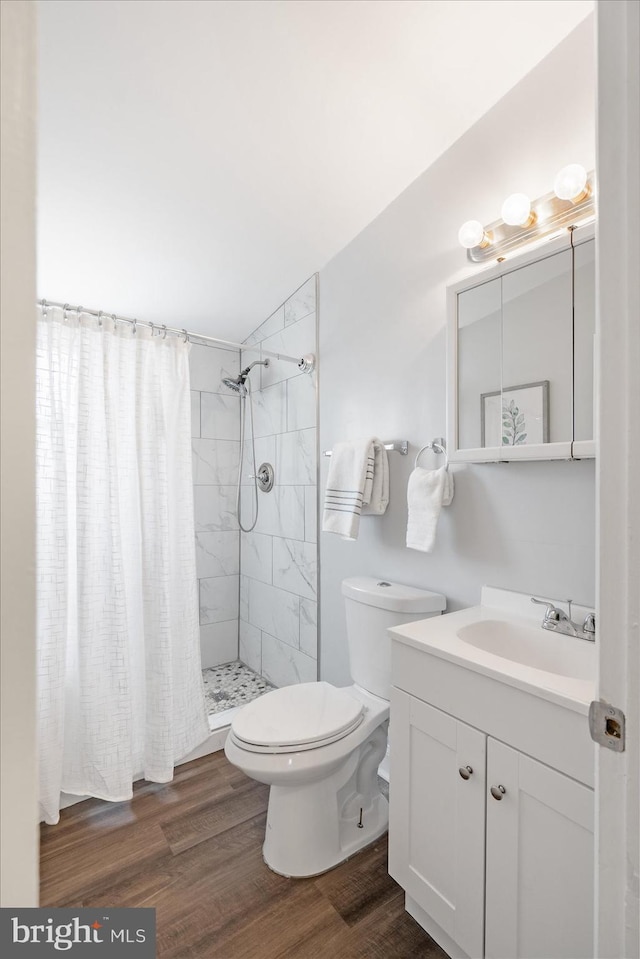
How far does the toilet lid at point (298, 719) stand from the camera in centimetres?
145

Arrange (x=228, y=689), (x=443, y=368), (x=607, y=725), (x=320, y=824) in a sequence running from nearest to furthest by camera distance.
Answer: (x=607, y=725)
(x=320, y=824)
(x=443, y=368)
(x=228, y=689)

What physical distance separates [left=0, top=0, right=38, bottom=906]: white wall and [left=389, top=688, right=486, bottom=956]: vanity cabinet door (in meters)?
1.08

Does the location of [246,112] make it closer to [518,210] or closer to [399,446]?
[518,210]

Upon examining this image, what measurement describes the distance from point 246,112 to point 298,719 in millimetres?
1923

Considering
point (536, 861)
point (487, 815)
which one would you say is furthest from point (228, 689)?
point (536, 861)

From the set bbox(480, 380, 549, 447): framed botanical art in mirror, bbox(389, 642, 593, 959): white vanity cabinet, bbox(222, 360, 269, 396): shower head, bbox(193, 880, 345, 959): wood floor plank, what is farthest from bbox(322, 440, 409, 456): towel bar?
bbox(193, 880, 345, 959): wood floor plank

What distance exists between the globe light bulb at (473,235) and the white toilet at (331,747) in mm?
1158

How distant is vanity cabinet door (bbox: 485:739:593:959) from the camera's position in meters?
0.90

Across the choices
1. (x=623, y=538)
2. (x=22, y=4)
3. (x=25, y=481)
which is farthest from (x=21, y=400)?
(x=623, y=538)

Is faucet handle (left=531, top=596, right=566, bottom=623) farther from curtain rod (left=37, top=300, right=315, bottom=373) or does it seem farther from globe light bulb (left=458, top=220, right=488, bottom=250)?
curtain rod (left=37, top=300, right=315, bottom=373)

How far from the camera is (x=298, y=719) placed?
1.55 metres

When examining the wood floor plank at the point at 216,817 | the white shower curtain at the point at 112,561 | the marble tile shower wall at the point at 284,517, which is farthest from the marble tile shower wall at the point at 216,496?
the wood floor plank at the point at 216,817

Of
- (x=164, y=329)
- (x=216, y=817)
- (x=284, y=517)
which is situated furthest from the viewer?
(x=284, y=517)

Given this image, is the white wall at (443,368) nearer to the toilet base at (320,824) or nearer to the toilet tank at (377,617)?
the toilet tank at (377,617)
